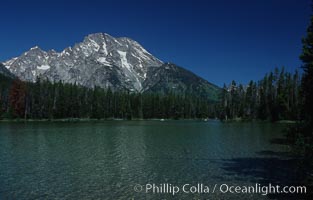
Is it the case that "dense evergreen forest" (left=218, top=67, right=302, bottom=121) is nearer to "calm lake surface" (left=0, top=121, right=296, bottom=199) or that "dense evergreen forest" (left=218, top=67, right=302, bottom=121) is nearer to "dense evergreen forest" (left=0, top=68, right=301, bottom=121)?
"dense evergreen forest" (left=0, top=68, right=301, bottom=121)

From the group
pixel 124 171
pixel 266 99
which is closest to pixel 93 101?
pixel 266 99

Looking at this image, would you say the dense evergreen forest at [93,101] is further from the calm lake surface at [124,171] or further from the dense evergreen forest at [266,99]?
the calm lake surface at [124,171]

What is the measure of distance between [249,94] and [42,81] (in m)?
Answer: 132

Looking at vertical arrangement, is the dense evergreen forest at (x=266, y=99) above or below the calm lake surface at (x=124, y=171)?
above

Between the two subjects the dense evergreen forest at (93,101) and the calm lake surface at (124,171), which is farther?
the dense evergreen forest at (93,101)

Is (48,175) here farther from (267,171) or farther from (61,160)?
(267,171)

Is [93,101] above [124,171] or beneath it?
above

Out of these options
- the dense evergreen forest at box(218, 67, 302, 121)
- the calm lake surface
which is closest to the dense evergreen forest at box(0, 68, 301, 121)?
the dense evergreen forest at box(218, 67, 302, 121)

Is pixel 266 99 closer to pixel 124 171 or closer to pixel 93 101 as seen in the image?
pixel 93 101

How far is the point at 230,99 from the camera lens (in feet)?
616

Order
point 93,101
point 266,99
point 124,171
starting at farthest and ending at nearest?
point 93,101 → point 266,99 → point 124,171

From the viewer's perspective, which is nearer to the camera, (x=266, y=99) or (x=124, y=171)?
(x=124, y=171)

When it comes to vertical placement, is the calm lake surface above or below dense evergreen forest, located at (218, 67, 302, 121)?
below

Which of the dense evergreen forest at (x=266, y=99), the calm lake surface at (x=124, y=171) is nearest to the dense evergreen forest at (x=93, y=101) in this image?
the dense evergreen forest at (x=266, y=99)
